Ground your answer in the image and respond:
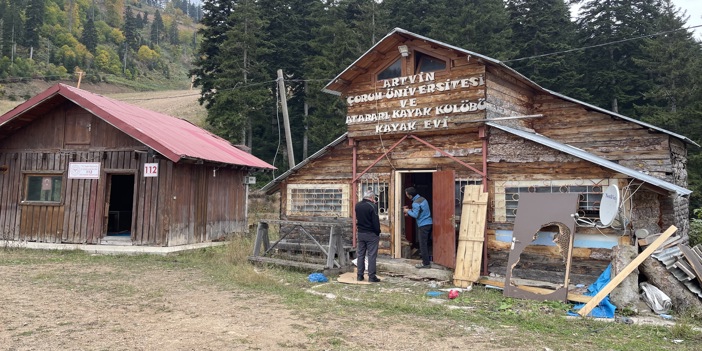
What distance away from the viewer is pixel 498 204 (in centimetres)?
1061

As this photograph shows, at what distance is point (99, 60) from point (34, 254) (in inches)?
3377

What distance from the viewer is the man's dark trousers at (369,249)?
10242 millimetres

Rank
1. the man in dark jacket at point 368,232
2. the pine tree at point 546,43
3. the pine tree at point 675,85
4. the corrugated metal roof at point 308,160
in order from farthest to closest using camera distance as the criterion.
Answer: the pine tree at point 546,43 < the pine tree at point 675,85 < the corrugated metal roof at point 308,160 < the man in dark jacket at point 368,232

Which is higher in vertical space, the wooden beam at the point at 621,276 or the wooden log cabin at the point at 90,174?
the wooden log cabin at the point at 90,174

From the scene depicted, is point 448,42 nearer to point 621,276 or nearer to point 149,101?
point 621,276

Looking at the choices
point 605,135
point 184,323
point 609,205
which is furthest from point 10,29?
point 609,205

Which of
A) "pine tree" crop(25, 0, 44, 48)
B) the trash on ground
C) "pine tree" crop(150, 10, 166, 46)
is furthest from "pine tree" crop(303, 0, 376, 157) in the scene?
"pine tree" crop(150, 10, 166, 46)

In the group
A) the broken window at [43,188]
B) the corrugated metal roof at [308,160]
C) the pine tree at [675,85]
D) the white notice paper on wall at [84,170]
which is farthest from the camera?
the pine tree at [675,85]

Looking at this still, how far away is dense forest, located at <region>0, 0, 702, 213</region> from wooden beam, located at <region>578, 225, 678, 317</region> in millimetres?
17278

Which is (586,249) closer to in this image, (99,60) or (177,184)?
(177,184)

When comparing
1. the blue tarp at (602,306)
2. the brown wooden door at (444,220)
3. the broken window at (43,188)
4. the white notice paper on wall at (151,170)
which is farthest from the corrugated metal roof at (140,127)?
the blue tarp at (602,306)

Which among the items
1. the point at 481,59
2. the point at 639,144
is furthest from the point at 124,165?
the point at 639,144

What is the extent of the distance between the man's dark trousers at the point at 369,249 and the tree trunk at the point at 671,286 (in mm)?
5036

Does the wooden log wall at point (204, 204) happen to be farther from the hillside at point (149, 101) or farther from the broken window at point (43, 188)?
the hillside at point (149, 101)
